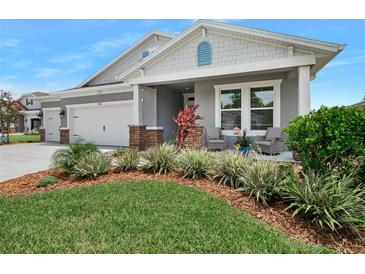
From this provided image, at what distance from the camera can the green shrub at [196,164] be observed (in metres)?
5.95

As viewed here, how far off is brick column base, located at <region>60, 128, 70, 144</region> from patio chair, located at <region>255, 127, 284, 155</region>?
42.5 ft

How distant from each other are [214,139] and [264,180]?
6.47 meters

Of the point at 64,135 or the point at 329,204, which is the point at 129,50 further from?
the point at 329,204

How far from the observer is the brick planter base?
11773 millimetres

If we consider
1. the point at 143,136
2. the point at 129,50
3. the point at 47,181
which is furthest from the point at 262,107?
the point at 129,50

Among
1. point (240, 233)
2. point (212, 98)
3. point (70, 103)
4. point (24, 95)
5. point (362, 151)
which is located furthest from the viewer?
point (24, 95)

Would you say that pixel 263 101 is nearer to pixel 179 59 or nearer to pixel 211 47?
pixel 211 47

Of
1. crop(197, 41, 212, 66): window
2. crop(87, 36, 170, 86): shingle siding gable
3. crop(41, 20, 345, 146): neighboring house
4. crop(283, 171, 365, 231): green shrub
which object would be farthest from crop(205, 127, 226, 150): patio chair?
crop(87, 36, 170, 86): shingle siding gable

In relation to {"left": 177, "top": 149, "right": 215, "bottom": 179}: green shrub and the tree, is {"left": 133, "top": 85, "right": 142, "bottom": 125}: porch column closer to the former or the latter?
{"left": 177, "top": 149, "right": 215, "bottom": 179}: green shrub

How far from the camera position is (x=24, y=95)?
40469 millimetres

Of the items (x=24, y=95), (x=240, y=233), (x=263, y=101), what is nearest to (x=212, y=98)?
(x=263, y=101)

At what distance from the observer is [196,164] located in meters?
5.98

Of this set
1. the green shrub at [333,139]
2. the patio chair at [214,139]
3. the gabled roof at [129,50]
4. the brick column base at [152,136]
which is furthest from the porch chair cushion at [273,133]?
the gabled roof at [129,50]
